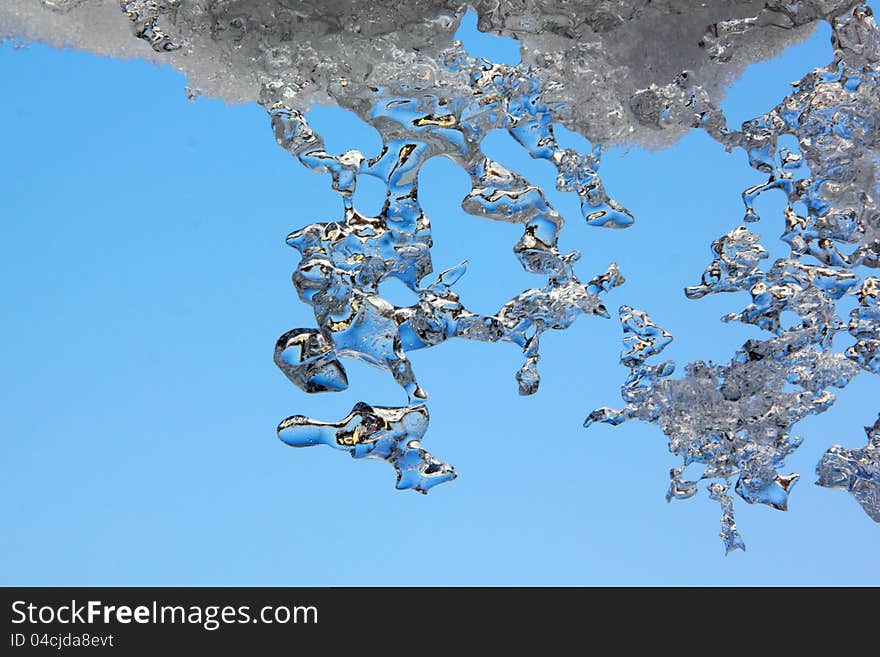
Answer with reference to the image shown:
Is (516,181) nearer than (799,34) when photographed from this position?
Yes

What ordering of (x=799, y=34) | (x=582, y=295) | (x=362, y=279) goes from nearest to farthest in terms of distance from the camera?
(x=362, y=279) → (x=582, y=295) → (x=799, y=34)

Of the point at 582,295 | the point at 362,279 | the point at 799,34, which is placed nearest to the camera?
the point at 362,279

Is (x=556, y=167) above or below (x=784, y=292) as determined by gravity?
above

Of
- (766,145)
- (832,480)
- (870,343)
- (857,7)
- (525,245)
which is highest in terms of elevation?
(857,7)

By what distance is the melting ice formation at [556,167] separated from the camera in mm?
1911

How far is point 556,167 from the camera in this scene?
201cm

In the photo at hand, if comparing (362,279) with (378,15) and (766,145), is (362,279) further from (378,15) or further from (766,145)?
(766,145)

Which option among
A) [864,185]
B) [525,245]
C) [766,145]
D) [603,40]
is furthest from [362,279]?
[864,185]

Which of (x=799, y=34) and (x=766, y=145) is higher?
(x=799, y=34)

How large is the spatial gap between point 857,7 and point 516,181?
2.46 ft

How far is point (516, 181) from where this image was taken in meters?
1.97

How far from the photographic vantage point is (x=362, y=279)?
192cm

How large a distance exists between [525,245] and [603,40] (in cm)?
46

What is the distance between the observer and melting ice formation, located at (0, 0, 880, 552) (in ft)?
6.27
